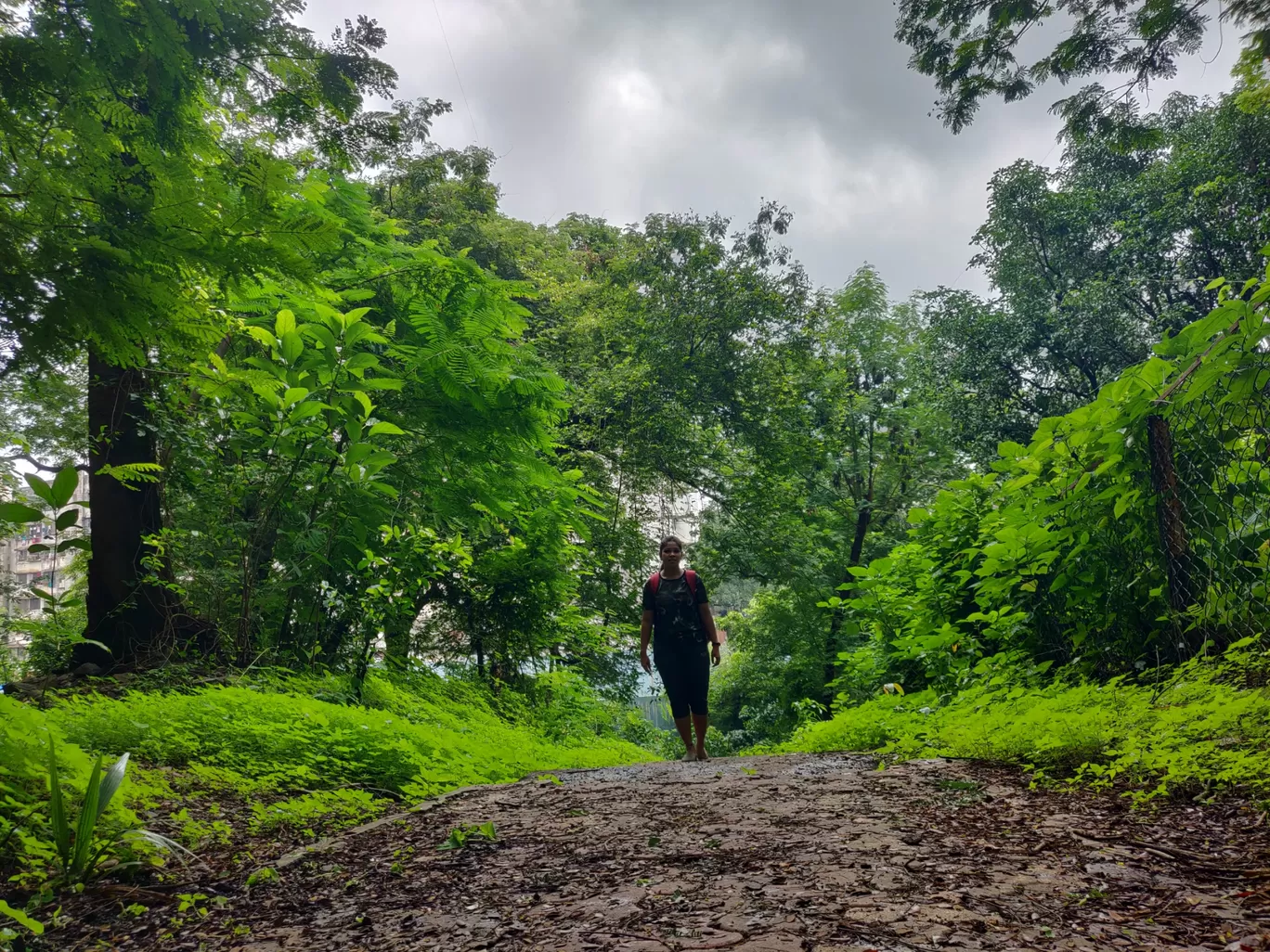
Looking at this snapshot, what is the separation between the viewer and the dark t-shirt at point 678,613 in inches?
278

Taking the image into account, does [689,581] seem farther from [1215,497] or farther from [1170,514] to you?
[1215,497]

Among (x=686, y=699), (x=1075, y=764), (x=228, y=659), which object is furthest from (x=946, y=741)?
(x=228, y=659)

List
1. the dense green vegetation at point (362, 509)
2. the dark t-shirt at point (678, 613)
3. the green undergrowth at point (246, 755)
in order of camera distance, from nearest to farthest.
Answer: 1. the green undergrowth at point (246, 755)
2. the dense green vegetation at point (362, 509)
3. the dark t-shirt at point (678, 613)

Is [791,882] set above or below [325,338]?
below

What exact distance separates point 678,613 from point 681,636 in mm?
192

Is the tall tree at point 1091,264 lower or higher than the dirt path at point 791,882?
higher

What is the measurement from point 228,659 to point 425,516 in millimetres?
2110

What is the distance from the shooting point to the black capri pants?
7.06 m

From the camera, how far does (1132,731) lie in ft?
12.3

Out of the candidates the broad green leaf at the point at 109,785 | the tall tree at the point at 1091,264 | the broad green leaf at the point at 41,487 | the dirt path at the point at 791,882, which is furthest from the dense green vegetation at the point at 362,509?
the tall tree at the point at 1091,264

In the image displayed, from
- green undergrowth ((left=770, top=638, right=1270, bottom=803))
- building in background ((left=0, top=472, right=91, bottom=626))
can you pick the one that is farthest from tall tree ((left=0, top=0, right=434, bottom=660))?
green undergrowth ((left=770, top=638, right=1270, bottom=803))

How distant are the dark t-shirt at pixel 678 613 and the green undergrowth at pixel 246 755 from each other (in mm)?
1530

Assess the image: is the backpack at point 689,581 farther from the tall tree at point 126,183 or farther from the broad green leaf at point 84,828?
the broad green leaf at point 84,828

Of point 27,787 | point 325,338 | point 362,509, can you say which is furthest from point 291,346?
point 27,787
